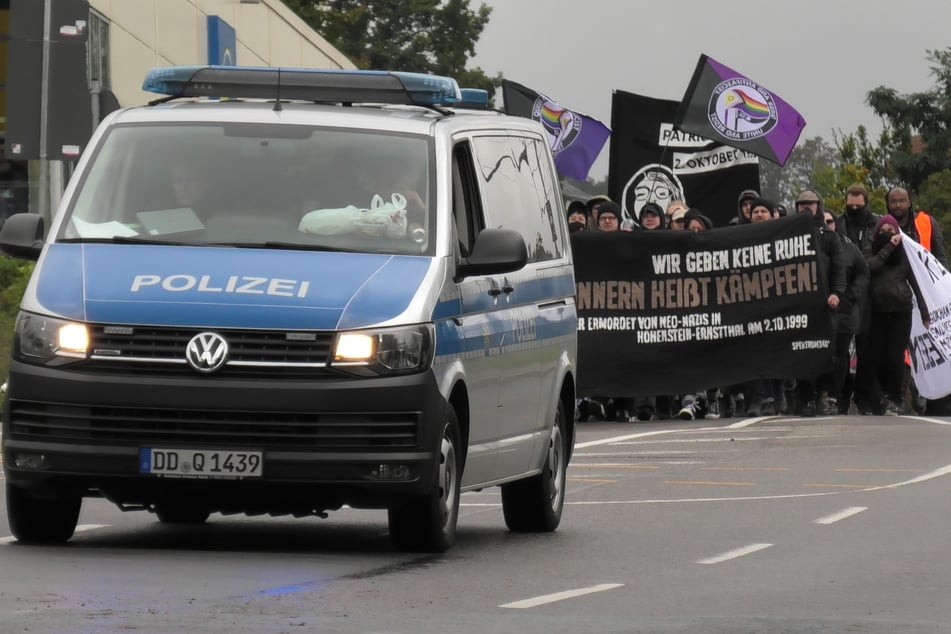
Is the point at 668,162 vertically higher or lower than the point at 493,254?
higher

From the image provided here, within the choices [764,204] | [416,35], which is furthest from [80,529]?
[416,35]

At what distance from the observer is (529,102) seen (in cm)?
3023

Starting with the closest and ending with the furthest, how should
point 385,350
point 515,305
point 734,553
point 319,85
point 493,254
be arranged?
point 385,350 → point 493,254 → point 734,553 → point 319,85 → point 515,305

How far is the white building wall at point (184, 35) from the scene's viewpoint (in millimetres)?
42375

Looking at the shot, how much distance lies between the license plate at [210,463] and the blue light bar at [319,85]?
242 centimetres

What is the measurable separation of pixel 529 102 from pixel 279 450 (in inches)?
785

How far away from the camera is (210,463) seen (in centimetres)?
1059

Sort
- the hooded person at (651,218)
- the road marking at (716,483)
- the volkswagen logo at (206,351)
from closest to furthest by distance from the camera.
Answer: the volkswagen logo at (206,351) → the road marking at (716,483) → the hooded person at (651,218)

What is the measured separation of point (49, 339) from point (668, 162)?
18843 mm

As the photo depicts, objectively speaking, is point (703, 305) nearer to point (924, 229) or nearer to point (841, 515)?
point (924, 229)

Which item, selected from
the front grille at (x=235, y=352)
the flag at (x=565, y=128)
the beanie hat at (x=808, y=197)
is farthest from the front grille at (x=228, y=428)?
the flag at (x=565, y=128)

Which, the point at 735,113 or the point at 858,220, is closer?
the point at 858,220

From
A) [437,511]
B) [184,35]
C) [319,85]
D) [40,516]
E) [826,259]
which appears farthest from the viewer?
[184,35]

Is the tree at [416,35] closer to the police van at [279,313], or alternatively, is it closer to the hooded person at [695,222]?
the hooded person at [695,222]
